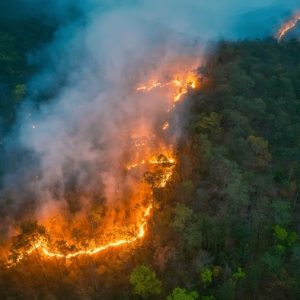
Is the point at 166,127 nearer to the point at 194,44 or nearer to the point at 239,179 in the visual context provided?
the point at 239,179

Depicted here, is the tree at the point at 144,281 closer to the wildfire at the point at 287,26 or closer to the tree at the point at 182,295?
the tree at the point at 182,295

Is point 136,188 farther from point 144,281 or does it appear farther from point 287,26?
point 287,26

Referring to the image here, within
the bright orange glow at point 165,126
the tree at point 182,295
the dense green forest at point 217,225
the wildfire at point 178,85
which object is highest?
the wildfire at point 178,85

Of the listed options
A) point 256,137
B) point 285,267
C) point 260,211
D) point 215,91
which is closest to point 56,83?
point 215,91

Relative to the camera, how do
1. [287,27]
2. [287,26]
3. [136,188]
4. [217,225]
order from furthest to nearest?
[287,26] → [287,27] → [136,188] → [217,225]

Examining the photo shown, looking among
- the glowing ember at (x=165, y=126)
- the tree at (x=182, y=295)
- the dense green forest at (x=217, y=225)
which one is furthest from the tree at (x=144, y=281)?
the glowing ember at (x=165, y=126)

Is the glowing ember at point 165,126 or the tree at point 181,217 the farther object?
the glowing ember at point 165,126

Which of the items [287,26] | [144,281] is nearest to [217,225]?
[144,281]
